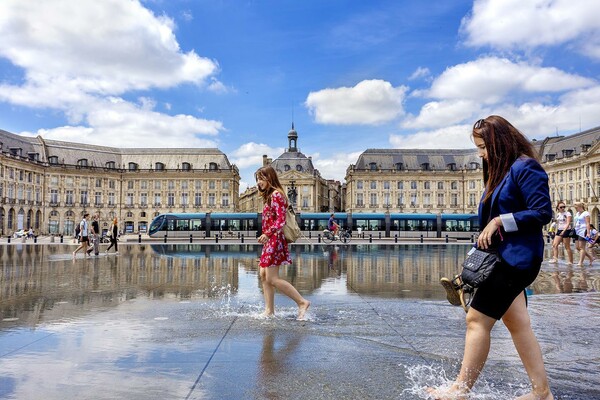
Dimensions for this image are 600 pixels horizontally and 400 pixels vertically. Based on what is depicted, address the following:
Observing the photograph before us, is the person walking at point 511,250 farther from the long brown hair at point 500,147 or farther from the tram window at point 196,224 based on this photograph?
the tram window at point 196,224

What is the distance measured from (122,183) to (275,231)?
8913cm

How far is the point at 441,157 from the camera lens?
308 feet

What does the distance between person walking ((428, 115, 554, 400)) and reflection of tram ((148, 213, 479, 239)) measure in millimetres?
46726

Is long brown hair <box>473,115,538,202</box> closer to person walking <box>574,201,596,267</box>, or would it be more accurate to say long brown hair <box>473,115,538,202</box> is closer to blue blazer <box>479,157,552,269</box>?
blue blazer <box>479,157,552,269</box>

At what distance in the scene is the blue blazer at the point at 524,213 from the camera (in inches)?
117

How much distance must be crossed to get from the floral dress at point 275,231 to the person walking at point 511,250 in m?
3.04

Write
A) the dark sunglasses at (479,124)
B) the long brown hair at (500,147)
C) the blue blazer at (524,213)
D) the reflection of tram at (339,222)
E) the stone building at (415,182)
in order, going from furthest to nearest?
the stone building at (415,182) → the reflection of tram at (339,222) → the dark sunglasses at (479,124) → the long brown hair at (500,147) → the blue blazer at (524,213)

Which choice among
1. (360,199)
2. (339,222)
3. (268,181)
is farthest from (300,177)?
(268,181)

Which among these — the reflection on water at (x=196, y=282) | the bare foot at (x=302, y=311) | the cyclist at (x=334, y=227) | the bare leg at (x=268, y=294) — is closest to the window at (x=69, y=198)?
the cyclist at (x=334, y=227)

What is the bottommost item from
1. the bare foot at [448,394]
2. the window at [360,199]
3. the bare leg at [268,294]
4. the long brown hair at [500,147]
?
the bare foot at [448,394]

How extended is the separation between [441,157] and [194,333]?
9383 centimetres

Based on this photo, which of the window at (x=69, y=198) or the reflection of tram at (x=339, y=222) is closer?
the reflection of tram at (x=339, y=222)

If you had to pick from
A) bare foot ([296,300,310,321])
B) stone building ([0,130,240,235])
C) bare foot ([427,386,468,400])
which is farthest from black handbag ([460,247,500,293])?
stone building ([0,130,240,235])

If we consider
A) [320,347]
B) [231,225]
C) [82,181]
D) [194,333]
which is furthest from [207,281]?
[82,181]
